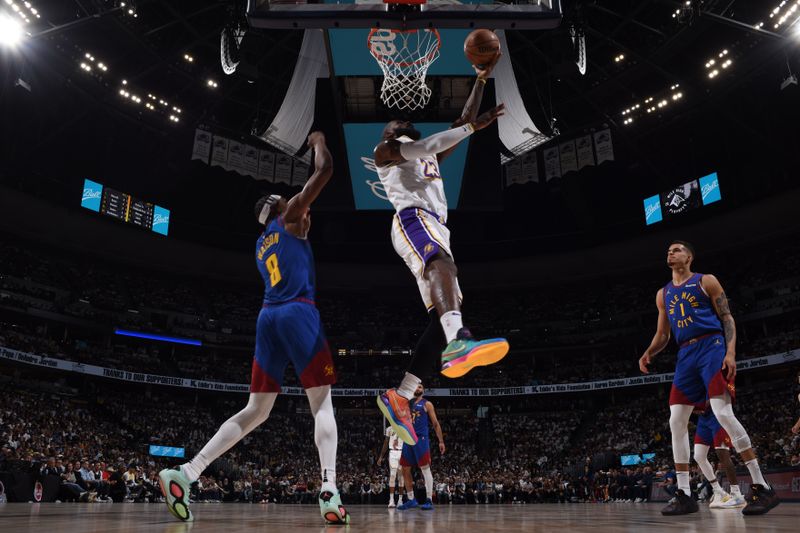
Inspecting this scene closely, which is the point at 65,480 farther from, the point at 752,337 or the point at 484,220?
A: the point at 752,337

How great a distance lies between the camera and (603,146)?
26.1 m

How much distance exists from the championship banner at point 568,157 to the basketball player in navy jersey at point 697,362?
21436 mm

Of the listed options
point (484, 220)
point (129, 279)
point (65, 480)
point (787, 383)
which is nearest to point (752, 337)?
point (787, 383)

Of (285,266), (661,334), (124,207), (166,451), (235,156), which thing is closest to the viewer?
(285,266)

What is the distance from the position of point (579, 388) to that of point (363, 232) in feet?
51.6

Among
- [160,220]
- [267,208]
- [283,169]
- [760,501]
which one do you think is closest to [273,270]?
[267,208]

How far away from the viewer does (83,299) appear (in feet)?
102

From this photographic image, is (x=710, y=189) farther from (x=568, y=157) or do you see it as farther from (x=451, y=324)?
(x=451, y=324)

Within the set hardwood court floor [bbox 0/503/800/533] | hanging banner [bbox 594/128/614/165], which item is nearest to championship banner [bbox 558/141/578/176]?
hanging banner [bbox 594/128/614/165]

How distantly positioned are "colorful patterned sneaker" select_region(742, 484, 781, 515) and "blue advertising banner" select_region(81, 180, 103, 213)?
2984 centimetres

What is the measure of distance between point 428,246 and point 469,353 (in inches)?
35.8

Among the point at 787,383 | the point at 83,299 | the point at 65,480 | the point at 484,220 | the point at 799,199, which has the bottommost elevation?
the point at 65,480

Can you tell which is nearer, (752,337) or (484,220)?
(752,337)

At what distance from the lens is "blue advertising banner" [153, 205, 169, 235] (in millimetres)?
31297
